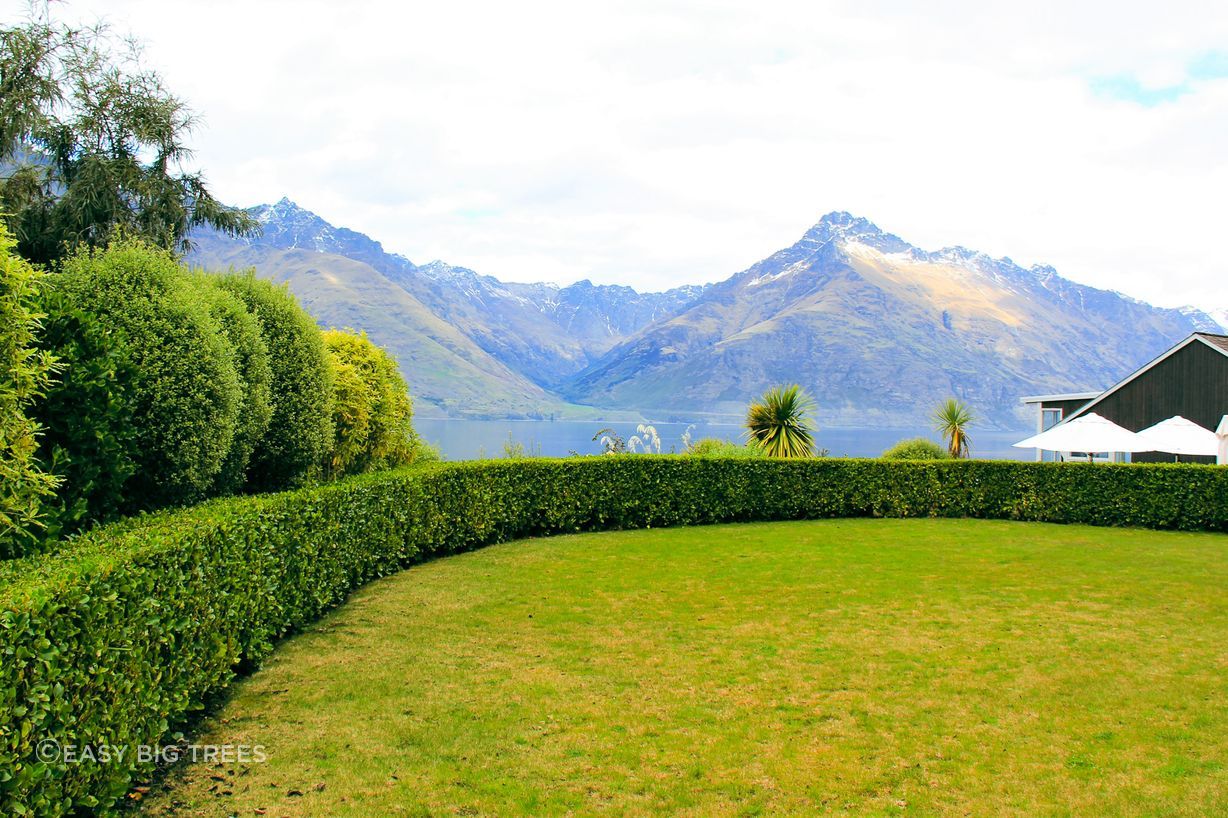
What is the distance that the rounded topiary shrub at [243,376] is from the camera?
9828mm

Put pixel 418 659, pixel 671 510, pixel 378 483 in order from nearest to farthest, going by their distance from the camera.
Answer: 1. pixel 418 659
2. pixel 378 483
3. pixel 671 510

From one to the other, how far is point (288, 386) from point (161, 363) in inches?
137

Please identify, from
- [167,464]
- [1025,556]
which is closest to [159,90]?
[167,464]

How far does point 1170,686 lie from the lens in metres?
6.95

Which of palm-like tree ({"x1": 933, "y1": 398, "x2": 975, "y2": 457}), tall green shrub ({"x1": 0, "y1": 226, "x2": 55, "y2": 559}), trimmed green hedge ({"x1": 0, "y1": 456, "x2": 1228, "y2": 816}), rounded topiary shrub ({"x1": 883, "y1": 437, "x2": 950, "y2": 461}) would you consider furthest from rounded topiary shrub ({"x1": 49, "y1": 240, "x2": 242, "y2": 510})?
rounded topiary shrub ({"x1": 883, "y1": 437, "x2": 950, "y2": 461})

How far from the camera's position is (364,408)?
1415 centimetres

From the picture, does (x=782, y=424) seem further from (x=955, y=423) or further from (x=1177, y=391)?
(x=1177, y=391)

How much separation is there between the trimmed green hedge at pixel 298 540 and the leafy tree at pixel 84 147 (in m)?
16.8

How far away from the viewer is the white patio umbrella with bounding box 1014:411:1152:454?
18.9 metres

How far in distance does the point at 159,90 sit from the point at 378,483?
24.6m

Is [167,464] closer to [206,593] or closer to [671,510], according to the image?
[206,593]

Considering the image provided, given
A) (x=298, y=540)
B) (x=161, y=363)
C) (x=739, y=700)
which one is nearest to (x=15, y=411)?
(x=161, y=363)

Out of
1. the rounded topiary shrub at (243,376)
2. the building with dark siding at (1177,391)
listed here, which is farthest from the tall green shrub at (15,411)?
the building with dark siding at (1177,391)

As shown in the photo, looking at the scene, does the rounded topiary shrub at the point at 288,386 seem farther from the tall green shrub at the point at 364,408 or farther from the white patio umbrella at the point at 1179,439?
the white patio umbrella at the point at 1179,439
